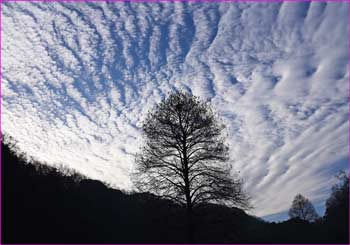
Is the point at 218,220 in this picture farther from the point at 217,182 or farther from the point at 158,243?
the point at 158,243

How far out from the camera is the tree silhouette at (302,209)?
7088 centimetres

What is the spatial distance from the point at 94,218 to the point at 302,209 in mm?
60045

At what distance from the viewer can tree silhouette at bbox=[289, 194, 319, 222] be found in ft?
233

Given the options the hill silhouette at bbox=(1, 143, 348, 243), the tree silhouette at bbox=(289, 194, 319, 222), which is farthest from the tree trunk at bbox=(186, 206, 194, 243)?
the tree silhouette at bbox=(289, 194, 319, 222)

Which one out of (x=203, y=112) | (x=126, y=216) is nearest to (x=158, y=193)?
(x=203, y=112)

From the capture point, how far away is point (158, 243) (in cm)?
2353

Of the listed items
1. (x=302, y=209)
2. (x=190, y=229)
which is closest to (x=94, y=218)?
(x=190, y=229)

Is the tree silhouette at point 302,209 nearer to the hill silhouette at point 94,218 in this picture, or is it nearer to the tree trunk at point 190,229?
the hill silhouette at point 94,218

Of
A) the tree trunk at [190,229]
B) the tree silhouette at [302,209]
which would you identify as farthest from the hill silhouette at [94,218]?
the tree silhouette at [302,209]

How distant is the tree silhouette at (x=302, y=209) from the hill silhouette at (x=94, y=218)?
145 feet

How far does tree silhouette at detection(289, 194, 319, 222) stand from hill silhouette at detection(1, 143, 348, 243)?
4415cm

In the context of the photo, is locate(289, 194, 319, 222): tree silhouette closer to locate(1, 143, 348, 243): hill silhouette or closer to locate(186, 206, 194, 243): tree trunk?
locate(1, 143, 348, 243): hill silhouette

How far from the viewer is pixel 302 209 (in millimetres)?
72000

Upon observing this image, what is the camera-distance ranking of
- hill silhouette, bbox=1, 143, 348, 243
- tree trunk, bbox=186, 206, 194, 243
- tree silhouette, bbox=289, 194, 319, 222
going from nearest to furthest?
tree trunk, bbox=186, 206, 194, 243 < hill silhouette, bbox=1, 143, 348, 243 < tree silhouette, bbox=289, 194, 319, 222
